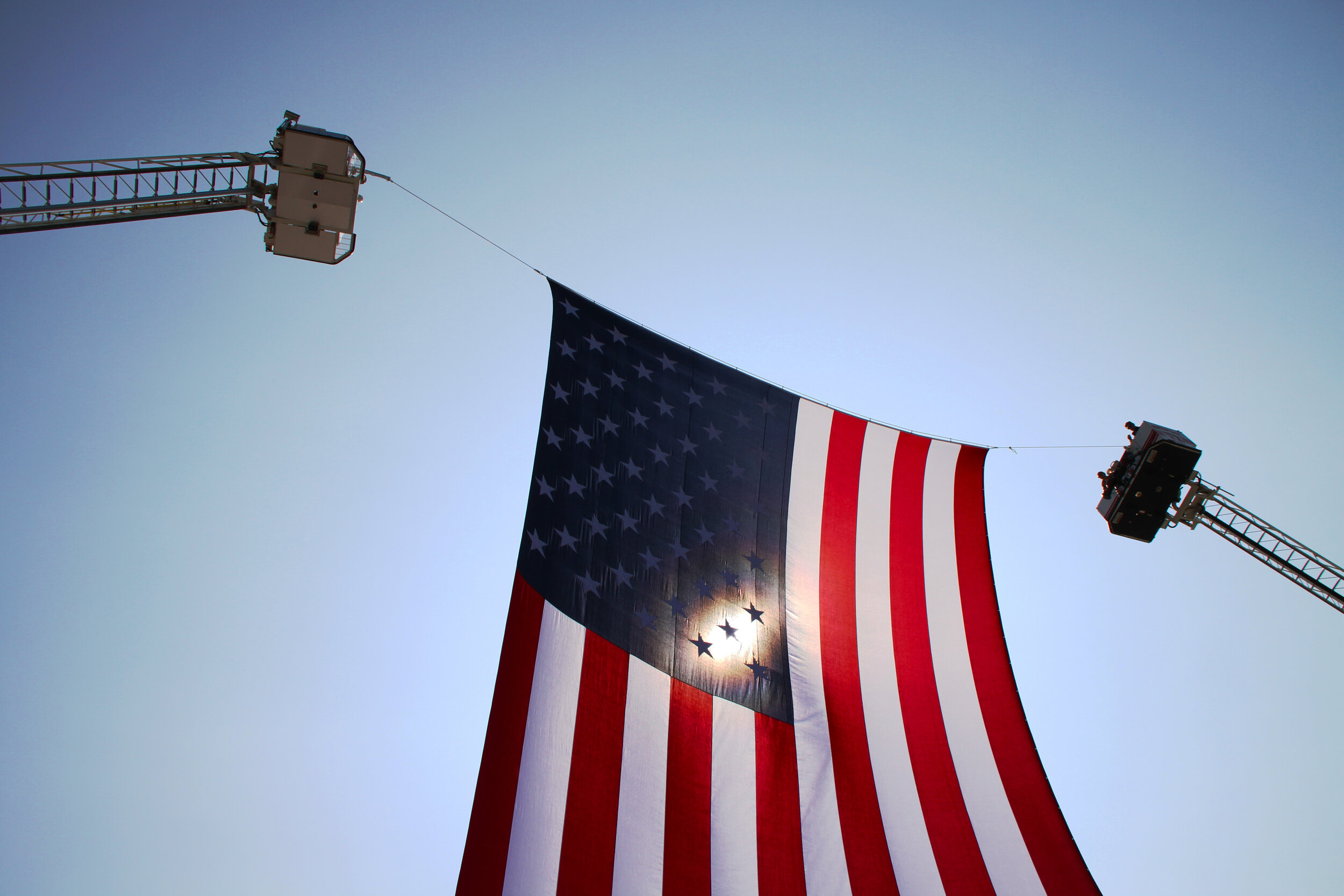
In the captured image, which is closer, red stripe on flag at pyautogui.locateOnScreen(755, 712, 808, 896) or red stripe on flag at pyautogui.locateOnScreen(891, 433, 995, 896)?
red stripe on flag at pyautogui.locateOnScreen(755, 712, 808, 896)

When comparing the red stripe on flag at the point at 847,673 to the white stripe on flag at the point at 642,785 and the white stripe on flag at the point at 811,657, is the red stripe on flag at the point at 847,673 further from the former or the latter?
the white stripe on flag at the point at 642,785

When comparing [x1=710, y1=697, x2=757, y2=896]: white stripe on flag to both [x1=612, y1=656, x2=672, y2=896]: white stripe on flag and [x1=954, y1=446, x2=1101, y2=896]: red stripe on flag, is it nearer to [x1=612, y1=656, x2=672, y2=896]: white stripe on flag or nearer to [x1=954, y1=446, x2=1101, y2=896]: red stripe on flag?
[x1=612, y1=656, x2=672, y2=896]: white stripe on flag

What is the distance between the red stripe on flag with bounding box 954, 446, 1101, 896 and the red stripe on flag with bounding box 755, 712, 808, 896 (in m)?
2.75

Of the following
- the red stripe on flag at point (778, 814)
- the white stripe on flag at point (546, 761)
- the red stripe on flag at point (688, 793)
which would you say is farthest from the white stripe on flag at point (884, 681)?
the white stripe on flag at point (546, 761)

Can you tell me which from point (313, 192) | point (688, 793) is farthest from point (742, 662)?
point (313, 192)

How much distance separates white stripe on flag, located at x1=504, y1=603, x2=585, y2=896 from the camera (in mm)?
7133

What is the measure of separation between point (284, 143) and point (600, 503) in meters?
5.17

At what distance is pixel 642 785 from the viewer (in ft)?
25.8

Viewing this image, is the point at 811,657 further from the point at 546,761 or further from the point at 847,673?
the point at 546,761

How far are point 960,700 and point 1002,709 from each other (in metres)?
0.57

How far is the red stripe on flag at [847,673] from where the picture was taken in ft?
26.9

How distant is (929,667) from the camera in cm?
973

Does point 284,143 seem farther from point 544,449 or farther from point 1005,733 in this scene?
point 1005,733

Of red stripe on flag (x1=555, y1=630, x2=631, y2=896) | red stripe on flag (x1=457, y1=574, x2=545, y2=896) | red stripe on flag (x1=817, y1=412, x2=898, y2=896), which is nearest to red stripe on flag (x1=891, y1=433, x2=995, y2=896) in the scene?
red stripe on flag (x1=817, y1=412, x2=898, y2=896)
